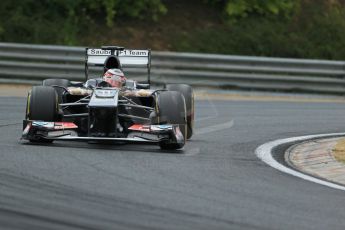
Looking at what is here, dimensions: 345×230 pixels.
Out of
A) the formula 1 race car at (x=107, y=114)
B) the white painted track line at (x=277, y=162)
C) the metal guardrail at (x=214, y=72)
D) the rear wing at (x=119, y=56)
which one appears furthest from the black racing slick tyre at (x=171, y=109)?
the metal guardrail at (x=214, y=72)

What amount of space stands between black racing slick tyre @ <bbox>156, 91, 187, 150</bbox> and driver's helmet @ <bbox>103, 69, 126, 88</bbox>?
595 mm

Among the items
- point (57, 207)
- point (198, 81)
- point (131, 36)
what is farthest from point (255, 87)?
point (57, 207)

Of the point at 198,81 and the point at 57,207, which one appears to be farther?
the point at 198,81

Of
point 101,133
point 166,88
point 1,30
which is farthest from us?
point 1,30

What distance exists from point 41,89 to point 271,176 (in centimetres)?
331

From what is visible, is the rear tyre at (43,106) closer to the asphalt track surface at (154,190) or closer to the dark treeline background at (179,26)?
the asphalt track surface at (154,190)

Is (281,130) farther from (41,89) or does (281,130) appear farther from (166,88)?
(41,89)

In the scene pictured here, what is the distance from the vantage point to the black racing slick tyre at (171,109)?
41.1 ft

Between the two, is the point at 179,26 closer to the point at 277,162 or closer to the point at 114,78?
the point at 114,78

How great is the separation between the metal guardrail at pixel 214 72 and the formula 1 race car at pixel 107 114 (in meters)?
7.78

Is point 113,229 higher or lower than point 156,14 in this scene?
lower

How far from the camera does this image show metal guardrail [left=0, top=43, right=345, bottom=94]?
2105 centimetres

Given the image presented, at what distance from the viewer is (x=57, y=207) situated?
810cm

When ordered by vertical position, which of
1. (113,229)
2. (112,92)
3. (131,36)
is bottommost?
(113,229)
